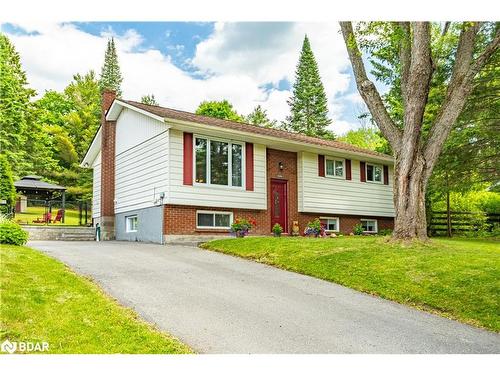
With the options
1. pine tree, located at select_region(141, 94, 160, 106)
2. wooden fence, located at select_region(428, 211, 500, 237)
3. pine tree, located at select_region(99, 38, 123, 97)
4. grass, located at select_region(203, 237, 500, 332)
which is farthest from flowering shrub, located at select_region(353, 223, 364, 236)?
pine tree, located at select_region(141, 94, 160, 106)

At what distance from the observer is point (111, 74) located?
113ft

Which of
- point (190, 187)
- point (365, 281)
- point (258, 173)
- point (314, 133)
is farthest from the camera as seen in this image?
point (314, 133)

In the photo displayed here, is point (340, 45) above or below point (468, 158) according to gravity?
above

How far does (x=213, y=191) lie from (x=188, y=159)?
1.28 meters

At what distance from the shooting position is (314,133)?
3684 centimetres

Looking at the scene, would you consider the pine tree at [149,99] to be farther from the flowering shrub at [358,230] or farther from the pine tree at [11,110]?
the flowering shrub at [358,230]

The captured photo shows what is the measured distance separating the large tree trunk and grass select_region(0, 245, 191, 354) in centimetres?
666

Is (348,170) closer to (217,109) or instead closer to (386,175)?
(386,175)

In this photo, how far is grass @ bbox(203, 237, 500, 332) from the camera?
6.51m

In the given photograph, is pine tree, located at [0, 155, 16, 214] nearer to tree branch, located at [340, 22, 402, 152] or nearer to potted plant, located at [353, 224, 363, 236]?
potted plant, located at [353, 224, 363, 236]

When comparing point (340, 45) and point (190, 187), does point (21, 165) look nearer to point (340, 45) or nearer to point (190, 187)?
point (190, 187)
